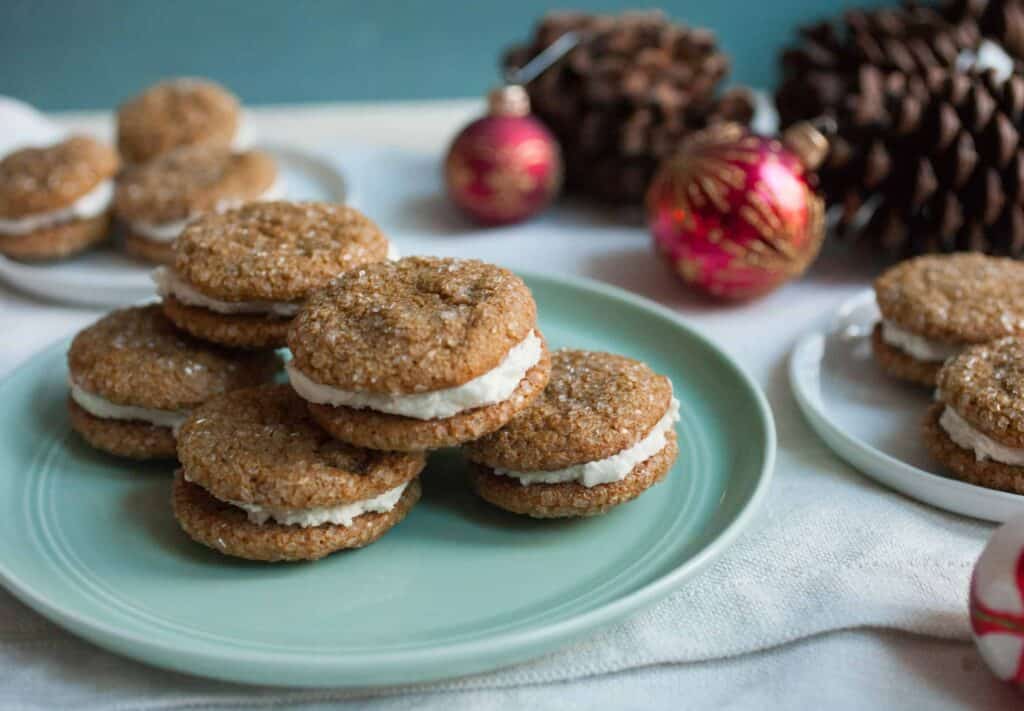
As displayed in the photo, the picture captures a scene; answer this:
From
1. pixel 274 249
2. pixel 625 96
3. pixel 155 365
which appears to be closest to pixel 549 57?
pixel 625 96

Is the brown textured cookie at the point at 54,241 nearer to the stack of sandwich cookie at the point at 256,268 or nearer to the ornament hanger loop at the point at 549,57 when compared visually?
the stack of sandwich cookie at the point at 256,268

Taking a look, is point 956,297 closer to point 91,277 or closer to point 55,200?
point 91,277

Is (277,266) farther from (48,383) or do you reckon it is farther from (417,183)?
(417,183)

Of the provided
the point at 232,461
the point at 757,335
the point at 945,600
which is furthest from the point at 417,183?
the point at 945,600

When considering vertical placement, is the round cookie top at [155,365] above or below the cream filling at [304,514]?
above

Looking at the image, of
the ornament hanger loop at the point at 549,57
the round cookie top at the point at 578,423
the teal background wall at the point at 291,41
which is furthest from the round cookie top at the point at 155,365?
the teal background wall at the point at 291,41

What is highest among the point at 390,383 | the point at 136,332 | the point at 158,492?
the point at 390,383

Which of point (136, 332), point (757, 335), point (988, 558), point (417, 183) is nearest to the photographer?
point (988, 558)

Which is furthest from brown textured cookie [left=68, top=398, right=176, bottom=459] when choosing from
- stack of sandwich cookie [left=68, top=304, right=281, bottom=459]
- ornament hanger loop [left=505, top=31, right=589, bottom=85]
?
ornament hanger loop [left=505, top=31, right=589, bottom=85]
